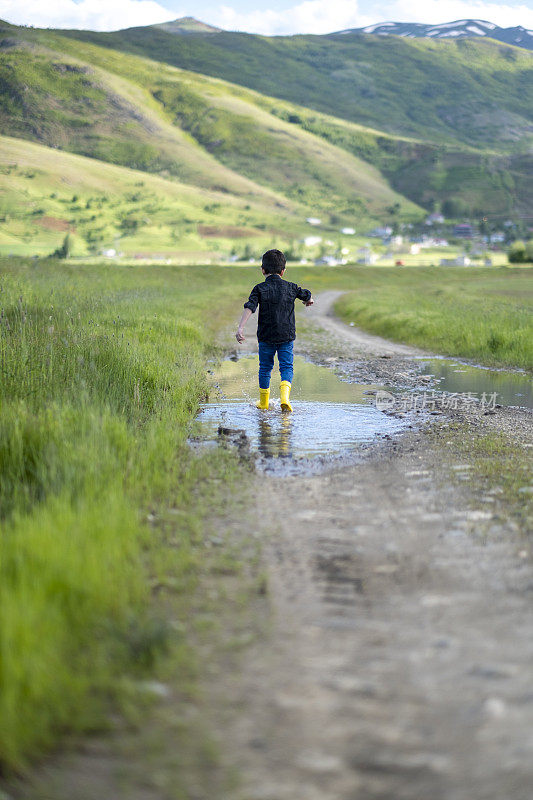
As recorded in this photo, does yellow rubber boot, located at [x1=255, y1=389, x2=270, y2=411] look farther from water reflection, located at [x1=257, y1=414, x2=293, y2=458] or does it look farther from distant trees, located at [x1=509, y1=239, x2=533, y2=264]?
distant trees, located at [x1=509, y1=239, x2=533, y2=264]

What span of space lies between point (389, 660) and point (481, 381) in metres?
12.8

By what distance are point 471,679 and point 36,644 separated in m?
2.12

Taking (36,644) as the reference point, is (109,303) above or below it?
above

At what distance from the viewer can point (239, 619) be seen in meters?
4.57

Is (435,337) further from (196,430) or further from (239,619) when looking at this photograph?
(239,619)

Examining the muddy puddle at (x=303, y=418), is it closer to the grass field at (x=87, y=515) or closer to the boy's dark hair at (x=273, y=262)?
the grass field at (x=87, y=515)

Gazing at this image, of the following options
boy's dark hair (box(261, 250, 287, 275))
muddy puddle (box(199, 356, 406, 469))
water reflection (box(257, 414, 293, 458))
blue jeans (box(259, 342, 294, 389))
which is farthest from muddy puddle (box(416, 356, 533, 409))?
boy's dark hair (box(261, 250, 287, 275))

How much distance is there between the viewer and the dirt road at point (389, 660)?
3.31 meters

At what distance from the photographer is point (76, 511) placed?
5.61 metres

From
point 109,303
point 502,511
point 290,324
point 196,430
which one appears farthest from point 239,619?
point 109,303

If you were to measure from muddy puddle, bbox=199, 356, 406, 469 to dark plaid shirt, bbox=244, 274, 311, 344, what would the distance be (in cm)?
115

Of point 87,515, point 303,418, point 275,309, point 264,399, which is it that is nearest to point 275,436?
point 303,418

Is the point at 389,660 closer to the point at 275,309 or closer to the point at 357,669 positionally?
the point at 357,669

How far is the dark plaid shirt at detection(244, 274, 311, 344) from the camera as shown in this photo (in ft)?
39.4
